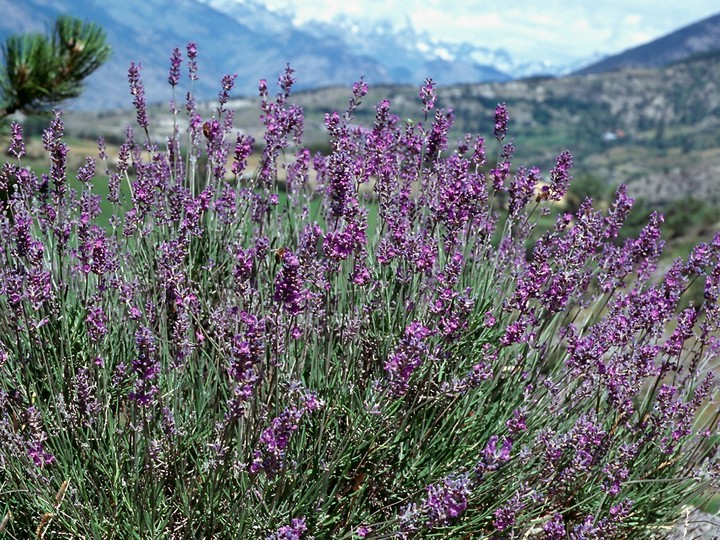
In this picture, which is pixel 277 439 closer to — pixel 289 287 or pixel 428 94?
pixel 289 287

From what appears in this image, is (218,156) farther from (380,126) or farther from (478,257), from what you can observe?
(478,257)

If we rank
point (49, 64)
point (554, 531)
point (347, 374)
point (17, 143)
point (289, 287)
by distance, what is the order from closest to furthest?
point (289, 287) < point (554, 531) < point (347, 374) < point (17, 143) < point (49, 64)

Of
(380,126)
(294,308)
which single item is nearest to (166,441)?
(294,308)

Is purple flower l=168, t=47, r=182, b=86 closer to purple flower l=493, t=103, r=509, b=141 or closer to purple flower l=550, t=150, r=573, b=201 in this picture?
purple flower l=493, t=103, r=509, b=141

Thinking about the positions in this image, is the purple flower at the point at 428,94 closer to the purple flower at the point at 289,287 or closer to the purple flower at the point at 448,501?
the purple flower at the point at 289,287

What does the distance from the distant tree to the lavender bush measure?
471 cm

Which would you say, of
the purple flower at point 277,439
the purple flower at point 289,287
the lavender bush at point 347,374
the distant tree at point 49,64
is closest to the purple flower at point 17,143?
the lavender bush at point 347,374

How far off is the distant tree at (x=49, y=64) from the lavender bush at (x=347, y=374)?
15.4ft

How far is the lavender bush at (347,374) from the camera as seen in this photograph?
7.50 ft

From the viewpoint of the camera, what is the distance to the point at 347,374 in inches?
100

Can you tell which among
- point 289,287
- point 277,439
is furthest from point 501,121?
point 277,439

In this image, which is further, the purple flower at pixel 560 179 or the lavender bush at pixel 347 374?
the purple flower at pixel 560 179

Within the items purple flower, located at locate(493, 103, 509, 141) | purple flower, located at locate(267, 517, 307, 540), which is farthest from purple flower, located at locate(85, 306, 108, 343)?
purple flower, located at locate(493, 103, 509, 141)

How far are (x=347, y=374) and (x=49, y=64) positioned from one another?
22.3 feet
